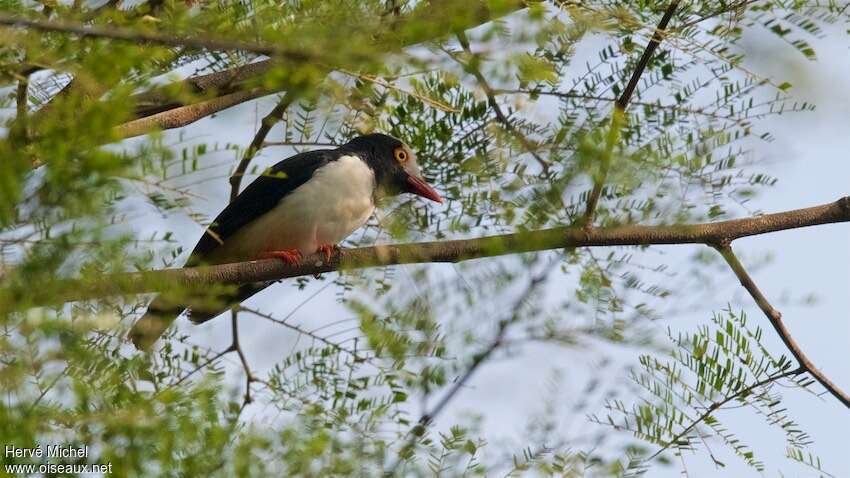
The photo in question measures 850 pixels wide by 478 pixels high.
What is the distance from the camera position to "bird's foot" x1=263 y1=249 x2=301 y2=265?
15.9ft

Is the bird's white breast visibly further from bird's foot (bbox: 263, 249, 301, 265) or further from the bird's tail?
the bird's tail

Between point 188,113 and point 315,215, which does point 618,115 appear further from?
point 315,215

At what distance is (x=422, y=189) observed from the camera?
5.25 m

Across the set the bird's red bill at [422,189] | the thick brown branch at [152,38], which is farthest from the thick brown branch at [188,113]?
the thick brown branch at [152,38]

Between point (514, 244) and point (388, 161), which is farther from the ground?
point (514, 244)

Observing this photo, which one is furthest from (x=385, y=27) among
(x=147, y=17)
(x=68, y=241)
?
(x=68, y=241)

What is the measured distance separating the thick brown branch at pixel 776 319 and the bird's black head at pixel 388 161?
63.1 inches

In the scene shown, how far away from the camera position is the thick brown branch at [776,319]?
13.7ft

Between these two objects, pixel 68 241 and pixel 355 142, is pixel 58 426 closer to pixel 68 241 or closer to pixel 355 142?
pixel 68 241

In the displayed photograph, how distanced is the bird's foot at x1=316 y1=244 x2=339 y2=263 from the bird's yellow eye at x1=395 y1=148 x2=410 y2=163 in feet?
2.13

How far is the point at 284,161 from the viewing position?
5.70 metres

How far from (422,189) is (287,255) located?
26.4 inches

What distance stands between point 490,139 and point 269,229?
163cm

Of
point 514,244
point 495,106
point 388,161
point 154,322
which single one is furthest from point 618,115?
point 388,161
